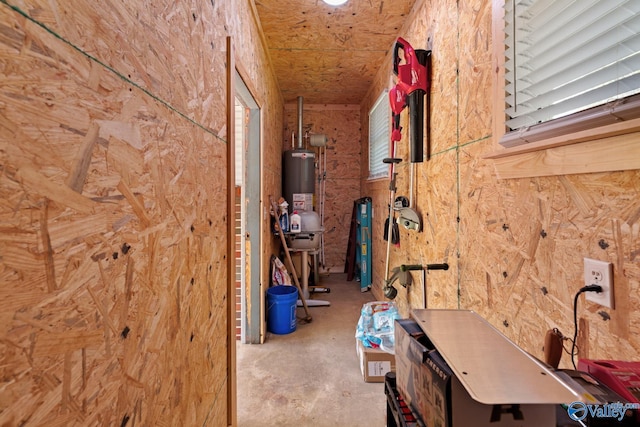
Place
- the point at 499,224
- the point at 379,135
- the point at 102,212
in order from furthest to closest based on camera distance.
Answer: the point at 379,135 < the point at 499,224 < the point at 102,212

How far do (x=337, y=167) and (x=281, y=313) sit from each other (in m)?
3.04

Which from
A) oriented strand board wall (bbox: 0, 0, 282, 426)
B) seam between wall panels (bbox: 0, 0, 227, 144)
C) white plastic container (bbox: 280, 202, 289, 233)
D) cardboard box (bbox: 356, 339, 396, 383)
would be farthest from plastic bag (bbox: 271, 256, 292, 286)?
seam between wall panels (bbox: 0, 0, 227, 144)

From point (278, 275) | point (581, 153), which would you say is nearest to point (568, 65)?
point (581, 153)

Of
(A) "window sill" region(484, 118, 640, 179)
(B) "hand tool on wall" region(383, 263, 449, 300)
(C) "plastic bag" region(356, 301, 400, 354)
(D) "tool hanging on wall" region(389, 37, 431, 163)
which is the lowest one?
(C) "plastic bag" region(356, 301, 400, 354)

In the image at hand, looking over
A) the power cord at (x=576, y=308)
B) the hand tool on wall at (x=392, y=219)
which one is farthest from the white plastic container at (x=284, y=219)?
the power cord at (x=576, y=308)

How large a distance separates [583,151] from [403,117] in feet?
6.94

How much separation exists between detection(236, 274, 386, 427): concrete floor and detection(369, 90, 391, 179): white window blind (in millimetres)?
1988

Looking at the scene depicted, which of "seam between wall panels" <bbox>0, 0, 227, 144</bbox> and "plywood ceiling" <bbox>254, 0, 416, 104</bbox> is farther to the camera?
"plywood ceiling" <bbox>254, 0, 416, 104</bbox>

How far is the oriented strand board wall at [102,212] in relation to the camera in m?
0.47

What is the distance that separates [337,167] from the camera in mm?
5449

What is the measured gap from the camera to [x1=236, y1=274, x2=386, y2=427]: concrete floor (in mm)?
1976

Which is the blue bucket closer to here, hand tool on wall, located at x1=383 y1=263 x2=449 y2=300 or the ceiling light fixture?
hand tool on wall, located at x1=383 y1=263 x2=449 y2=300

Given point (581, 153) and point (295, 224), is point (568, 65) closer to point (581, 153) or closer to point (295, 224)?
point (581, 153)

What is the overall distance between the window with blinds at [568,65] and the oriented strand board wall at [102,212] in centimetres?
123
